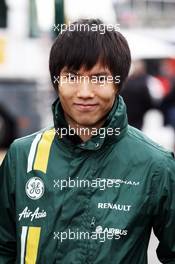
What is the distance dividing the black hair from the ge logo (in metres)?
0.31

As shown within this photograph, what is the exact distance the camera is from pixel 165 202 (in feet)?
9.66

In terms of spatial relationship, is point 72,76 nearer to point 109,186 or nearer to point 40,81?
point 109,186

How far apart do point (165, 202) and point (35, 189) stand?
1.32 feet

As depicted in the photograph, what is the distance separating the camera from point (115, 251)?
9.42ft

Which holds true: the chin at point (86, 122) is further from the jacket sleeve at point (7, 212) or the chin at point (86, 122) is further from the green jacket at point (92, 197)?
the jacket sleeve at point (7, 212)

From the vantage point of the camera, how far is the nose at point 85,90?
290 centimetres

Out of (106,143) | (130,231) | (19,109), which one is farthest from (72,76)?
(19,109)

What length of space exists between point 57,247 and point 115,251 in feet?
0.58
